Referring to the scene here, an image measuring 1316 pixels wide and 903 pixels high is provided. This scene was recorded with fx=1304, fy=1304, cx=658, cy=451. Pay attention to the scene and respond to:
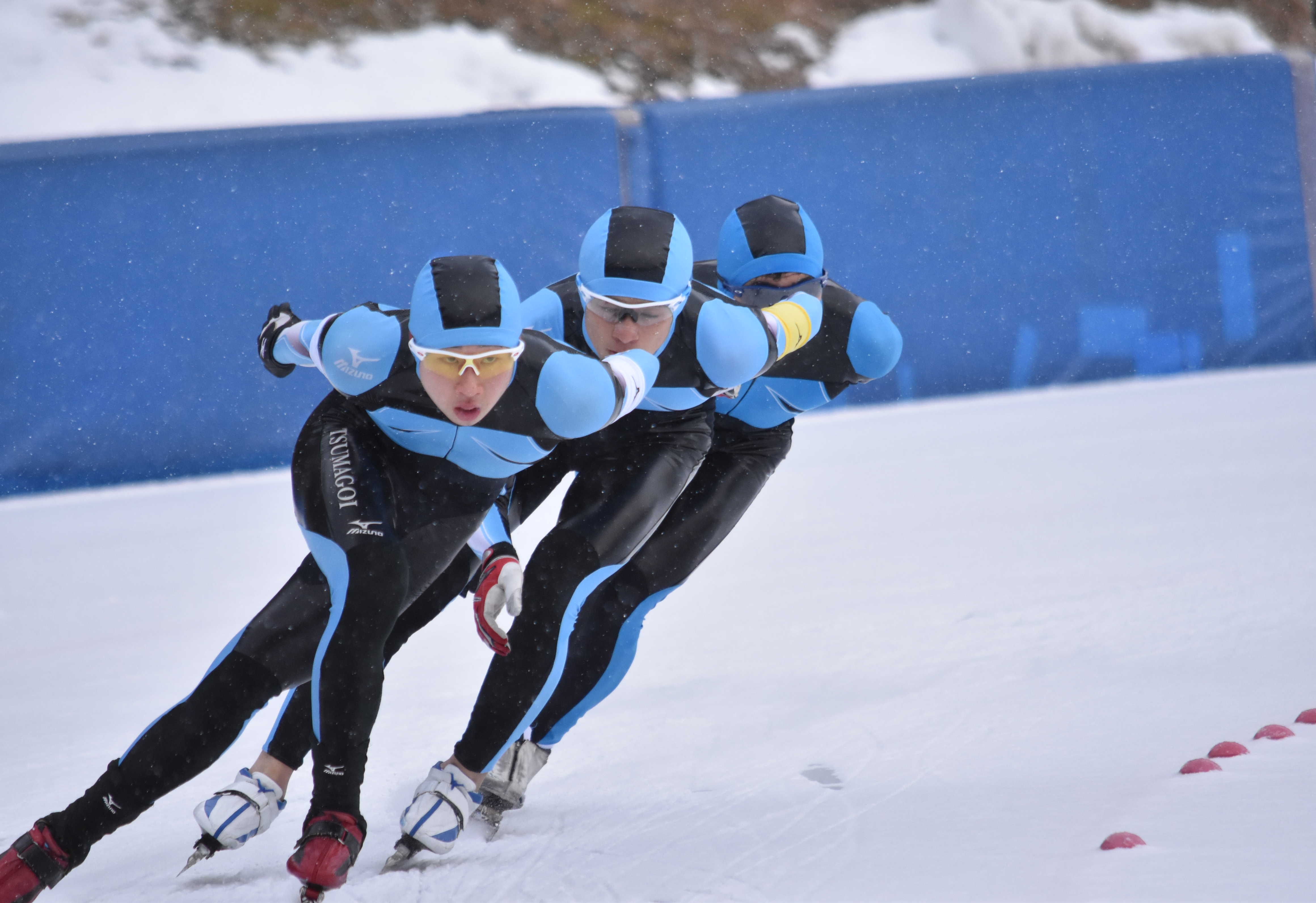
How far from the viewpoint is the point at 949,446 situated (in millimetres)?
6426

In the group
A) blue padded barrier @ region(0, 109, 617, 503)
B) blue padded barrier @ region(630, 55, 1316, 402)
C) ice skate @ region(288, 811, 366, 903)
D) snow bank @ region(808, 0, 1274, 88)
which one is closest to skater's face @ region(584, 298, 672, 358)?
ice skate @ region(288, 811, 366, 903)

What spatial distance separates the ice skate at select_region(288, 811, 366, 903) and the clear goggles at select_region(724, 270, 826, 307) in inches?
57.6

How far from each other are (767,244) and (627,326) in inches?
25.0

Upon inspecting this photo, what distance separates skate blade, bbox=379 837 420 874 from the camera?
2125mm

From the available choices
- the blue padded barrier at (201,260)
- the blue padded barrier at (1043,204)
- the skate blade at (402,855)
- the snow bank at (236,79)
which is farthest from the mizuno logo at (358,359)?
the snow bank at (236,79)

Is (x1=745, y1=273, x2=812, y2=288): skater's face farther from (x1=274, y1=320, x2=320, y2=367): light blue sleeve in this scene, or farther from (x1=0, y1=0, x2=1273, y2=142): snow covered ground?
(x1=0, y1=0, x2=1273, y2=142): snow covered ground

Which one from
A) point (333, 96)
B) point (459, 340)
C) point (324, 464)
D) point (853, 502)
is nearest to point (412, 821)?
point (324, 464)

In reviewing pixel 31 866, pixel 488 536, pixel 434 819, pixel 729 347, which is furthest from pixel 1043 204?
pixel 31 866

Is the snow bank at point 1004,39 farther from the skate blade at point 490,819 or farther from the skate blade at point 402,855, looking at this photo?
the skate blade at point 402,855

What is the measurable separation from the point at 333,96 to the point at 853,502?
882 cm

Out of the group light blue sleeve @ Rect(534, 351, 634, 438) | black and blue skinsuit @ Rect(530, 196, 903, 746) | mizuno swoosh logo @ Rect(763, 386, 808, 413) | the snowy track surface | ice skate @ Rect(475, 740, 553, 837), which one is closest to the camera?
the snowy track surface

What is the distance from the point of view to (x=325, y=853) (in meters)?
1.90

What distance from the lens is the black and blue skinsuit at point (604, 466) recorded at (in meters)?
2.24

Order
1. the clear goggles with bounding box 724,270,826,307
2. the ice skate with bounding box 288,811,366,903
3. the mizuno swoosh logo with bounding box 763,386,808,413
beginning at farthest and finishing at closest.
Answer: the mizuno swoosh logo with bounding box 763,386,808,413, the clear goggles with bounding box 724,270,826,307, the ice skate with bounding box 288,811,366,903
